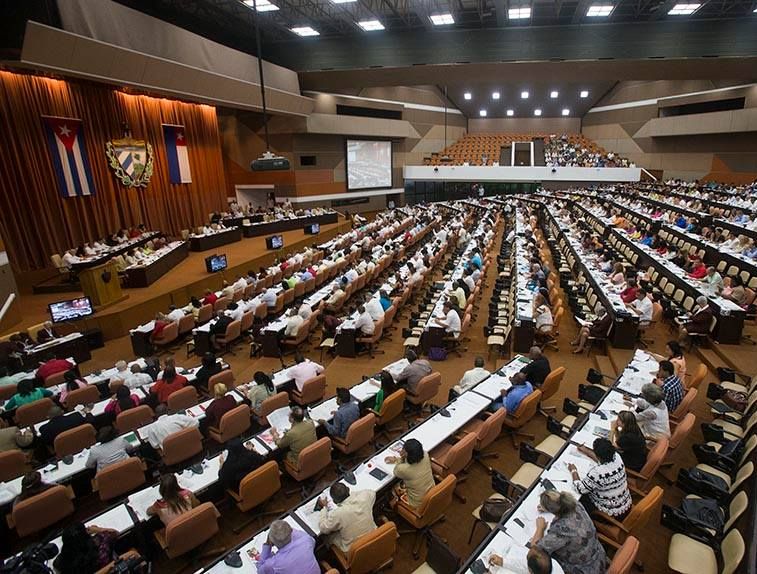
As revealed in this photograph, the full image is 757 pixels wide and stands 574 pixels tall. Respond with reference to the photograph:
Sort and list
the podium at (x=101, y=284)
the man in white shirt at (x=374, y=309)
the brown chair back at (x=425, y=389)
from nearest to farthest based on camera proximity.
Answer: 1. the brown chair back at (x=425, y=389)
2. the man in white shirt at (x=374, y=309)
3. the podium at (x=101, y=284)

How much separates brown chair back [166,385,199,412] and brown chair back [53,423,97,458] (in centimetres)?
104

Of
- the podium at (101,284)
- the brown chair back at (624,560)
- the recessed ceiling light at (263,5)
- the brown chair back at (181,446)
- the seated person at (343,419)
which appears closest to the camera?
the brown chair back at (624,560)

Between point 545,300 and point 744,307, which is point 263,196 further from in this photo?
point 744,307

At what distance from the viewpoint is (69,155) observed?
14.9 m

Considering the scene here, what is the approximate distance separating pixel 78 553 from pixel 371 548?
2544 millimetres

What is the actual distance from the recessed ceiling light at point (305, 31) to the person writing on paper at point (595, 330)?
1791 cm

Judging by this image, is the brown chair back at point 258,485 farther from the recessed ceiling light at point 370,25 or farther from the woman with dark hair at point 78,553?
the recessed ceiling light at point 370,25

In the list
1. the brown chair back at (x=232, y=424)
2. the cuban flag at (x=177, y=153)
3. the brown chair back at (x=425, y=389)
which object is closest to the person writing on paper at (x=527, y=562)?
the brown chair back at (x=425, y=389)

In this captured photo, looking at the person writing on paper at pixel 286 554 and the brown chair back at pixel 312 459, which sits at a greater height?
the person writing on paper at pixel 286 554

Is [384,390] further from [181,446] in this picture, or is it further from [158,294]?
[158,294]

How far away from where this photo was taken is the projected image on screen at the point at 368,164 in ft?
97.9

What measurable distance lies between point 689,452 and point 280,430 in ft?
18.2

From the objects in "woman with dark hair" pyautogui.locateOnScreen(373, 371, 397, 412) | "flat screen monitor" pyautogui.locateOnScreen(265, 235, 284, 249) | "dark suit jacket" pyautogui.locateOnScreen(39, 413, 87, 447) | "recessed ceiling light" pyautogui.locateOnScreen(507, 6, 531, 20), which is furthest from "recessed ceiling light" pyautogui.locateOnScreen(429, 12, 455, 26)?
"dark suit jacket" pyautogui.locateOnScreen(39, 413, 87, 447)

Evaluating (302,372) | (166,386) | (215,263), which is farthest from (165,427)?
(215,263)
